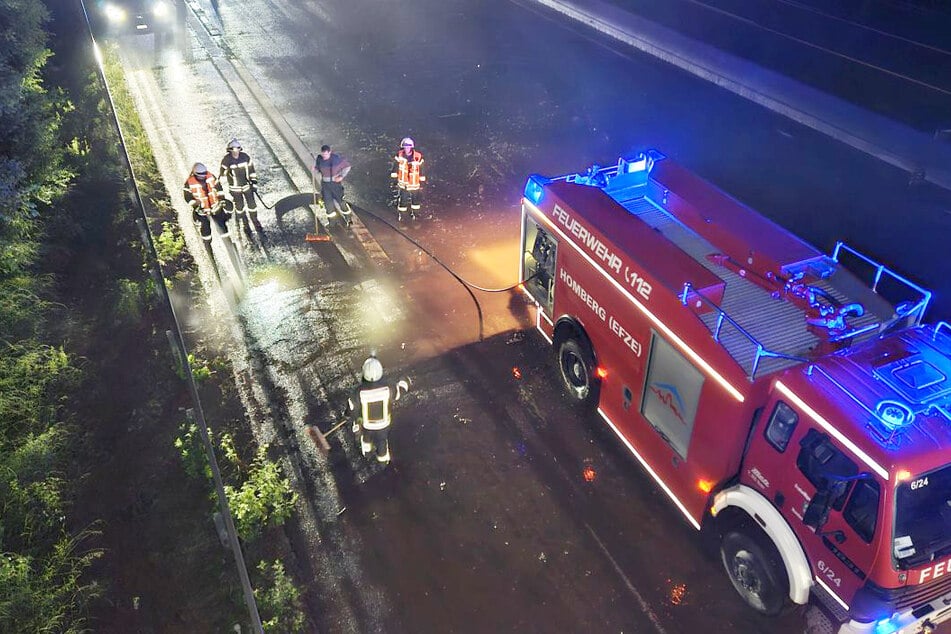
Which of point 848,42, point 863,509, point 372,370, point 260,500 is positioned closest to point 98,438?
point 260,500

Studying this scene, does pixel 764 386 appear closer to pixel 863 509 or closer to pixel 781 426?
pixel 781 426

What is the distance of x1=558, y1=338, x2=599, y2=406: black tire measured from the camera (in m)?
7.75

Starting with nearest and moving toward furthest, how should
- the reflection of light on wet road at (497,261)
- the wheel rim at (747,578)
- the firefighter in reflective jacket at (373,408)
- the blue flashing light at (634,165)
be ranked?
the wheel rim at (747,578) → the firefighter in reflective jacket at (373,408) → the blue flashing light at (634,165) → the reflection of light on wet road at (497,261)

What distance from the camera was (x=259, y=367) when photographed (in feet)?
29.3

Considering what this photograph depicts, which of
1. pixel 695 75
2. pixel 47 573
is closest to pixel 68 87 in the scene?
pixel 47 573

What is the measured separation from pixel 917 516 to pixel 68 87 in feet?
65.4

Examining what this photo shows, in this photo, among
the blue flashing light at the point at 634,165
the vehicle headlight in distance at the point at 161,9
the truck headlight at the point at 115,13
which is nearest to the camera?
the blue flashing light at the point at 634,165

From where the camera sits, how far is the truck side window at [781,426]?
5.24 metres

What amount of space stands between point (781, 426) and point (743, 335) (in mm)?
849

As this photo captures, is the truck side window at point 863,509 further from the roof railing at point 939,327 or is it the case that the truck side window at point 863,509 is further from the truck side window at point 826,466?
the roof railing at point 939,327

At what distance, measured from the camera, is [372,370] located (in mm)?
6789

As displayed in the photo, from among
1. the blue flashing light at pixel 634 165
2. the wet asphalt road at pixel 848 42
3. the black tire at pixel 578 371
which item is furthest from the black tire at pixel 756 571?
the wet asphalt road at pixel 848 42

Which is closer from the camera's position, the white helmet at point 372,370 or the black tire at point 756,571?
the black tire at point 756,571

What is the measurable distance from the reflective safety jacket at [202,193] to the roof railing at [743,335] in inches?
302
